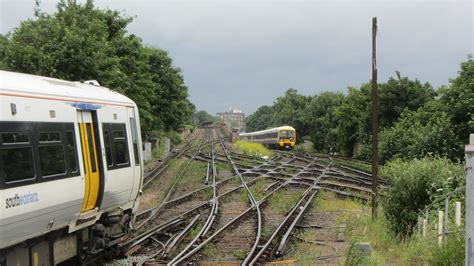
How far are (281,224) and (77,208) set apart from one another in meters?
6.51

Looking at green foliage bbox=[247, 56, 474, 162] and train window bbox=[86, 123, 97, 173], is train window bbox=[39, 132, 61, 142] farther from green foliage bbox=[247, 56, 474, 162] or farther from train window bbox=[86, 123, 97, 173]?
green foliage bbox=[247, 56, 474, 162]

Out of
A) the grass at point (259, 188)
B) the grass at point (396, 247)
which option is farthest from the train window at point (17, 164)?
the grass at point (259, 188)

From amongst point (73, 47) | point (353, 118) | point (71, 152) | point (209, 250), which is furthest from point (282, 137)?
point (71, 152)

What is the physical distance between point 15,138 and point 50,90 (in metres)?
1.25

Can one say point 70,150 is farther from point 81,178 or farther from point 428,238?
point 428,238

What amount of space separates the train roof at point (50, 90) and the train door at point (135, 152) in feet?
1.89

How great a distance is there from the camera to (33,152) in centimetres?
728

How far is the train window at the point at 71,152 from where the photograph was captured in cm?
813

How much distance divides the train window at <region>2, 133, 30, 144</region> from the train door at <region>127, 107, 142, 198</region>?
11.9 ft

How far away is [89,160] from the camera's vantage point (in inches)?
342

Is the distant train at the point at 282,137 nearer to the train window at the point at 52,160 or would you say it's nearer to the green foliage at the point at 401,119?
the green foliage at the point at 401,119

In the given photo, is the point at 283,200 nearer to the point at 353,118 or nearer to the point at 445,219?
the point at 445,219

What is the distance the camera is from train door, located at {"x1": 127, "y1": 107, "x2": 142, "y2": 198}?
10.8 meters

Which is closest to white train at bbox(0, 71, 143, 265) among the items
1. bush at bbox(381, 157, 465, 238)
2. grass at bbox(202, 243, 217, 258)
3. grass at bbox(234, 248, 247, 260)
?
grass at bbox(202, 243, 217, 258)
